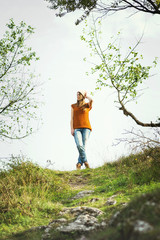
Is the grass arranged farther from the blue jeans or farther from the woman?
the woman

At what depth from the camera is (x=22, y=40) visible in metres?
11.3

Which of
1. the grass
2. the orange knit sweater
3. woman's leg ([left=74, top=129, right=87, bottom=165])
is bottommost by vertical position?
the grass

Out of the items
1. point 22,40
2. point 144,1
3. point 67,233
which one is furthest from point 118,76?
point 67,233

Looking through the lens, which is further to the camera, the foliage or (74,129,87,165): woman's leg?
(74,129,87,165): woman's leg

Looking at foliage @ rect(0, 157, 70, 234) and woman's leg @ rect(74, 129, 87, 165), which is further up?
woman's leg @ rect(74, 129, 87, 165)

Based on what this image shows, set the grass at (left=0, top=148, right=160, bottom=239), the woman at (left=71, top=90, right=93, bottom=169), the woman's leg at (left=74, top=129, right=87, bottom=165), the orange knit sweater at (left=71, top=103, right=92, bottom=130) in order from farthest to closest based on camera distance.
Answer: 1. the orange knit sweater at (left=71, top=103, right=92, bottom=130)
2. the woman at (left=71, top=90, right=93, bottom=169)
3. the woman's leg at (left=74, top=129, right=87, bottom=165)
4. the grass at (left=0, top=148, right=160, bottom=239)

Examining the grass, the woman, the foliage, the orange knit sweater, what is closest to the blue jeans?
the woman

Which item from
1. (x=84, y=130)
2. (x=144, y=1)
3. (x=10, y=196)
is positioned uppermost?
(x=144, y=1)

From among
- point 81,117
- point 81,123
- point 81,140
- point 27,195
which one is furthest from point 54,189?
point 81,117

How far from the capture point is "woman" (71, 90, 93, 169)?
1127 cm

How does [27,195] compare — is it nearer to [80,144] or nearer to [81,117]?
[80,144]

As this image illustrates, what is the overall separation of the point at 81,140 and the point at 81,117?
3.51 ft

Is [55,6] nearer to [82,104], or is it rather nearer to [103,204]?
[82,104]

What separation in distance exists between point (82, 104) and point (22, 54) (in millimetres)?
3573
